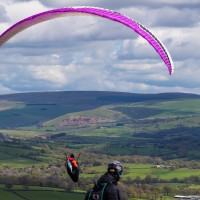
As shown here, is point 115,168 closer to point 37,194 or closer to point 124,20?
point 124,20

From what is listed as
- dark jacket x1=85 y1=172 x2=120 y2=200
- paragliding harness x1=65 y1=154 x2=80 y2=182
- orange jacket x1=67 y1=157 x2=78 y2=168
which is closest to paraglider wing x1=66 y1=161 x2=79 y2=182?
paragliding harness x1=65 y1=154 x2=80 y2=182

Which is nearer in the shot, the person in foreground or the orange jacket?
the person in foreground

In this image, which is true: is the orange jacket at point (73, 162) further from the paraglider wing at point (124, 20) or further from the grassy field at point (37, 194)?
the grassy field at point (37, 194)

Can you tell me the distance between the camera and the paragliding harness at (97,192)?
17.8m

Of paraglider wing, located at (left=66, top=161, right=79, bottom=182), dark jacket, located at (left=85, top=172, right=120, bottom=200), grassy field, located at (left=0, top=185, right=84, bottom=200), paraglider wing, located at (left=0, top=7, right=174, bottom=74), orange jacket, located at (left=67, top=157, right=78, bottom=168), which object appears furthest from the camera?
grassy field, located at (left=0, top=185, right=84, bottom=200)

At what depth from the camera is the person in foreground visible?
1764cm

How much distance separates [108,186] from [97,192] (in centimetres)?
37

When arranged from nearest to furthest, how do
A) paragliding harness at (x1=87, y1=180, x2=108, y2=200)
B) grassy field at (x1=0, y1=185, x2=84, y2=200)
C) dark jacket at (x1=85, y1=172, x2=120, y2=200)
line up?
dark jacket at (x1=85, y1=172, x2=120, y2=200) → paragliding harness at (x1=87, y1=180, x2=108, y2=200) → grassy field at (x1=0, y1=185, x2=84, y2=200)

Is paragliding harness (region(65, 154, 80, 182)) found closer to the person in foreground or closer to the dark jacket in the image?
the person in foreground

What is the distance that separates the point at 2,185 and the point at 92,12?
13364cm

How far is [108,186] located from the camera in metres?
17.8

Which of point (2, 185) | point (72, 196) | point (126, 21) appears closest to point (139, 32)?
point (126, 21)

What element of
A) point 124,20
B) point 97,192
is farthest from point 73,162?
point 124,20

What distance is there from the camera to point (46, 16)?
3030cm
